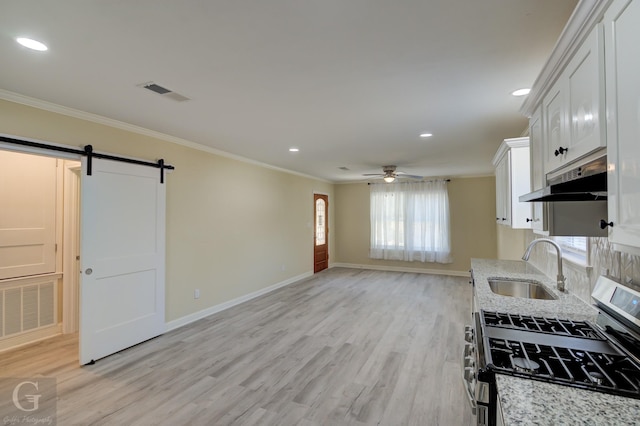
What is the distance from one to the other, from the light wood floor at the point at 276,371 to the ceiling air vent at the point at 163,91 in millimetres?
2521

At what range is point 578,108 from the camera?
131 centimetres

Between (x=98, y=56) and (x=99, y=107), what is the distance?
1.12 m

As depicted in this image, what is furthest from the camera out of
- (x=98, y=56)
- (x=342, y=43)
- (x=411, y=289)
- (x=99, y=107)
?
(x=411, y=289)

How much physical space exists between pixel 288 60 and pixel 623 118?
1719 millimetres

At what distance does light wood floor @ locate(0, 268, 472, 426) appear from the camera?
7.51ft

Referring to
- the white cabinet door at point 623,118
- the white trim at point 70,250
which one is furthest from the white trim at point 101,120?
the white cabinet door at point 623,118

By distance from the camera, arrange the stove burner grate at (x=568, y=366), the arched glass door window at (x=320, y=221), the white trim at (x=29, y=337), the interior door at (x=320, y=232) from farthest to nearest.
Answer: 1. the arched glass door window at (x=320, y=221)
2. the interior door at (x=320, y=232)
3. the white trim at (x=29, y=337)
4. the stove burner grate at (x=568, y=366)

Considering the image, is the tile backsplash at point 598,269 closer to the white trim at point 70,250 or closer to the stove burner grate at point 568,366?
the stove burner grate at point 568,366

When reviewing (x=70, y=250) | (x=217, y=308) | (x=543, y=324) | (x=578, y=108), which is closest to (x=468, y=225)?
(x=217, y=308)

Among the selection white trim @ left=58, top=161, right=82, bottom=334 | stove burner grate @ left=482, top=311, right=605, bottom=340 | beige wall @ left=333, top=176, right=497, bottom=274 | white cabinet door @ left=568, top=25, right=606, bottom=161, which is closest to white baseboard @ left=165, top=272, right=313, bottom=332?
white trim @ left=58, top=161, right=82, bottom=334

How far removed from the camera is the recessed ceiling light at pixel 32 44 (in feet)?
5.76

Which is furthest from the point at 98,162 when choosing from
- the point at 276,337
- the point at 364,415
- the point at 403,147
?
the point at 403,147

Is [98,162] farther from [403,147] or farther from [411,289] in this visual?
[411,289]

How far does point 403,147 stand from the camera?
444 cm
